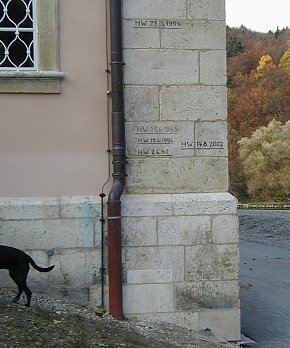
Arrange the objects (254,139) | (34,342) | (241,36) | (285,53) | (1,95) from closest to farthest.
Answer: (34,342) → (1,95) → (254,139) → (285,53) → (241,36)

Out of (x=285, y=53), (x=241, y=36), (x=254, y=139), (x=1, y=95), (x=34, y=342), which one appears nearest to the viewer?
(x=34, y=342)

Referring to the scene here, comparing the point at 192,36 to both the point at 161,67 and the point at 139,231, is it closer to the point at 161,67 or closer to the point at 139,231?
the point at 161,67

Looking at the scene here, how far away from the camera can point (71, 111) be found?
8.11 meters

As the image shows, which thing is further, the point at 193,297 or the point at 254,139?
the point at 254,139

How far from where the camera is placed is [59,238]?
7977 millimetres

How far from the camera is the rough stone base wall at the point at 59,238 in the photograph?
7.90 meters

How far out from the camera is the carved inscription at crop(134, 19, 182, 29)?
813 cm

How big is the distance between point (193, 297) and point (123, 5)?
3.50 meters

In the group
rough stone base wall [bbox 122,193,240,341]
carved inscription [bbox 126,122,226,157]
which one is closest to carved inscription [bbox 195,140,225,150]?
carved inscription [bbox 126,122,226,157]

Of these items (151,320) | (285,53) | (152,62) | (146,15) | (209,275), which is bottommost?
(151,320)

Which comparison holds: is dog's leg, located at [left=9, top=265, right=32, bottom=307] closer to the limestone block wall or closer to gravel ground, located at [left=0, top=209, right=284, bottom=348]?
gravel ground, located at [left=0, top=209, right=284, bottom=348]

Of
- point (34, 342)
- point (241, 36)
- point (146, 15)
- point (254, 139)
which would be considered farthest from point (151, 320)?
point (241, 36)

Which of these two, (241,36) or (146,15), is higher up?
Answer: (241,36)

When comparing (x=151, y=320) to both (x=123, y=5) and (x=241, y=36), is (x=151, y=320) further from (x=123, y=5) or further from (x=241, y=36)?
(x=241, y=36)
